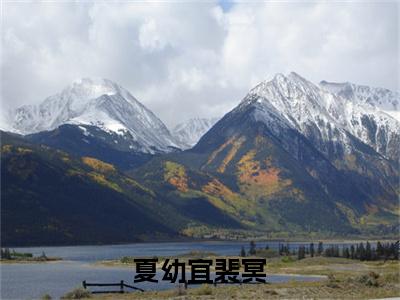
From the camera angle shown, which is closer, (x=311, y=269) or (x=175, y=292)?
(x=175, y=292)

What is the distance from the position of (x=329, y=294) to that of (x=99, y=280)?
6988 cm

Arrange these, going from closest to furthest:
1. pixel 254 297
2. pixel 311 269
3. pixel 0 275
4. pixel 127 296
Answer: pixel 254 297
pixel 127 296
pixel 0 275
pixel 311 269

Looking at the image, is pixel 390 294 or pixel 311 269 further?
pixel 311 269

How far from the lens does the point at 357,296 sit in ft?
343

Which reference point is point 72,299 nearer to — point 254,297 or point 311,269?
point 254,297

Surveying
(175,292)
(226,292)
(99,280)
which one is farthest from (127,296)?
(99,280)

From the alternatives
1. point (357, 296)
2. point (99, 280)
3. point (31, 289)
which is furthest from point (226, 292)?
point (99, 280)

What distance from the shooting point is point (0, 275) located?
18362 cm

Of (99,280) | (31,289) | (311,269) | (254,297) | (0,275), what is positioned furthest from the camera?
(311,269)

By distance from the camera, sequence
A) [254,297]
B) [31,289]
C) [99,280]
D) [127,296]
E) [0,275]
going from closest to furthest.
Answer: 1. [254,297]
2. [127,296]
3. [31,289]
4. [99,280]
5. [0,275]

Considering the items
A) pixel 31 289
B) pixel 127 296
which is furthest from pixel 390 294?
pixel 31 289

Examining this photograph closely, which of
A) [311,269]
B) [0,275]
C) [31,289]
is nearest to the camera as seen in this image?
[31,289]

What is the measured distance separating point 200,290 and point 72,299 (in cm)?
1917

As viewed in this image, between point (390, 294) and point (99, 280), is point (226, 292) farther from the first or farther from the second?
point (99, 280)
